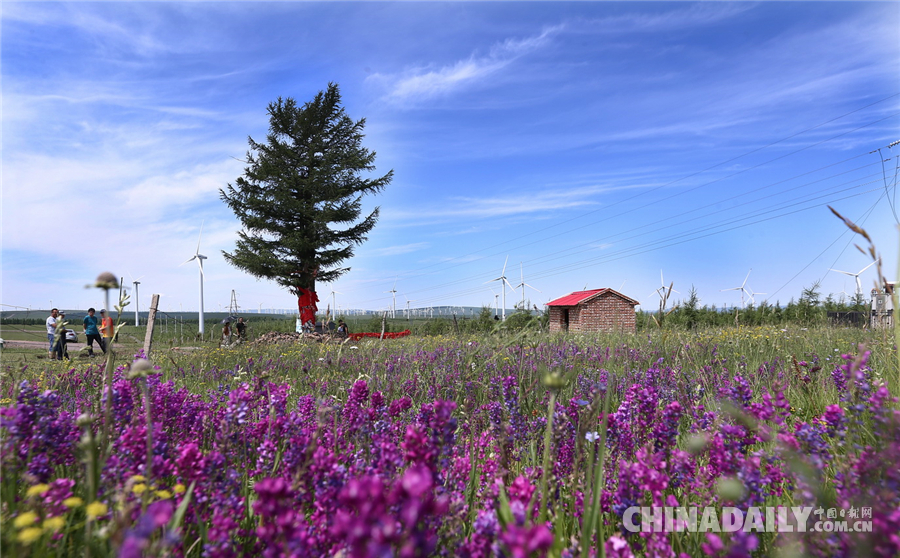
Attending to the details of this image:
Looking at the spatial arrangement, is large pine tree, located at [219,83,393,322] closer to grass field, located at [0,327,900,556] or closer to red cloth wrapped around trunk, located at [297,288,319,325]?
red cloth wrapped around trunk, located at [297,288,319,325]

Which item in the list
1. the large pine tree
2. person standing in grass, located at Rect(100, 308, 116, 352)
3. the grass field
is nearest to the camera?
the grass field

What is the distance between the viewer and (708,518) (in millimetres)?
1713

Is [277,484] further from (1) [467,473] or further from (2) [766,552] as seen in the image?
(2) [766,552]

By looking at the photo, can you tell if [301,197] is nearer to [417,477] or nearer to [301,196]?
[301,196]

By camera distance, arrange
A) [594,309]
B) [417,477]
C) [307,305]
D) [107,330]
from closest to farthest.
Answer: [417,477]
[107,330]
[307,305]
[594,309]

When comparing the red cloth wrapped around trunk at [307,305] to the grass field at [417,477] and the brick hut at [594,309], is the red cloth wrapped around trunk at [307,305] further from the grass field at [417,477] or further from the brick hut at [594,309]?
the grass field at [417,477]

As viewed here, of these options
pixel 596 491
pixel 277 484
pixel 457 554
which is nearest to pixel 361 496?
pixel 277 484

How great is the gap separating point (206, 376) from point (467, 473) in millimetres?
5161

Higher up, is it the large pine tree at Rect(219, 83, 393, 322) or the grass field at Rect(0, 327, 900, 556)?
the large pine tree at Rect(219, 83, 393, 322)

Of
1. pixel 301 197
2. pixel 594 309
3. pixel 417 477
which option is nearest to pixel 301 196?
pixel 301 197

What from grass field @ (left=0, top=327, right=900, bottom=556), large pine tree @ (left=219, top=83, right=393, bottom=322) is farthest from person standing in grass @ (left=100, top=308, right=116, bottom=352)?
large pine tree @ (left=219, top=83, right=393, bottom=322)

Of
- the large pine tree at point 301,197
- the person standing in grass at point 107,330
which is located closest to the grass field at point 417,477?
the person standing in grass at point 107,330

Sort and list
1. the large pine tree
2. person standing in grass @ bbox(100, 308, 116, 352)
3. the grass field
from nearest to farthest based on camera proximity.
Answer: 1. the grass field
2. person standing in grass @ bbox(100, 308, 116, 352)
3. the large pine tree

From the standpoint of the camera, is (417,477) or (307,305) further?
(307,305)
